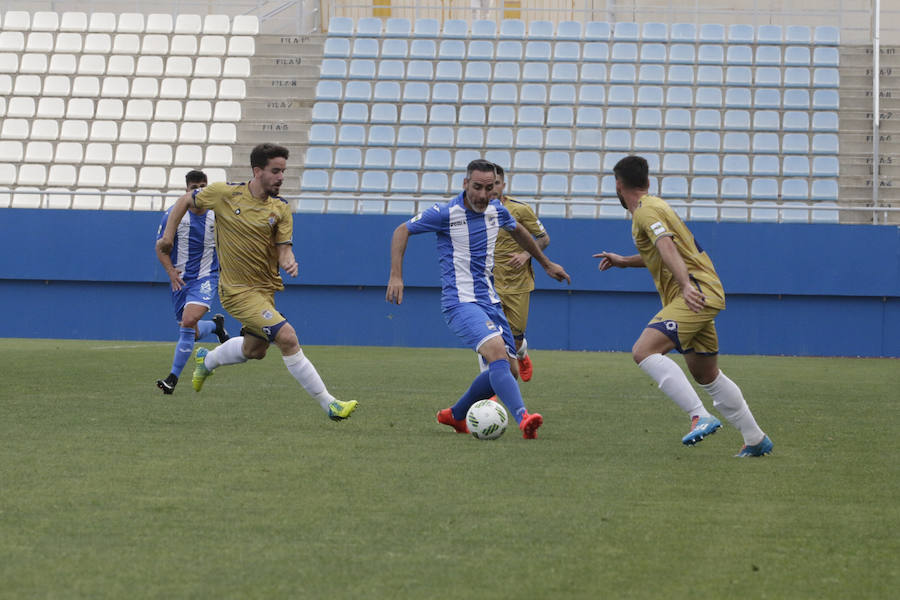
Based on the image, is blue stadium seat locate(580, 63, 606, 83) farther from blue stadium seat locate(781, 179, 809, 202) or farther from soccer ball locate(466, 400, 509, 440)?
soccer ball locate(466, 400, 509, 440)

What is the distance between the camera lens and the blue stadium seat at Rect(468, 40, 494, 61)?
2464cm

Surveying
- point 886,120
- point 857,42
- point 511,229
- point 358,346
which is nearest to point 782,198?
point 886,120

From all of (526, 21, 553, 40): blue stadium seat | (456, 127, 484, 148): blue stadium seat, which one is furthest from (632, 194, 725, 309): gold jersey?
(526, 21, 553, 40): blue stadium seat

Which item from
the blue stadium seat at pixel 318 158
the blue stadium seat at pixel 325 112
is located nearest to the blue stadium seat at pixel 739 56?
the blue stadium seat at pixel 325 112

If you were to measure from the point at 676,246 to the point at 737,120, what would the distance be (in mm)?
16798

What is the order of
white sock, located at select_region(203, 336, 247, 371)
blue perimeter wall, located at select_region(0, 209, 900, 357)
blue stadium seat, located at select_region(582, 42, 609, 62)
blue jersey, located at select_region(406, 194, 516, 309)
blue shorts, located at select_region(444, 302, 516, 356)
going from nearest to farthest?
1. blue shorts, located at select_region(444, 302, 516, 356)
2. blue jersey, located at select_region(406, 194, 516, 309)
3. white sock, located at select_region(203, 336, 247, 371)
4. blue perimeter wall, located at select_region(0, 209, 900, 357)
5. blue stadium seat, located at select_region(582, 42, 609, 62)

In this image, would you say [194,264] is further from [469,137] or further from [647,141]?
[647,141]

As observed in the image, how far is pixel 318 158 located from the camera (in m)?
22.9

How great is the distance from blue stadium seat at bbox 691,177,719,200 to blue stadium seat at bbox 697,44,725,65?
343 centimetres

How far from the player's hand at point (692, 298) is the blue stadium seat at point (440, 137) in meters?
16.3

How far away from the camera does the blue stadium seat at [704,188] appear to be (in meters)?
21.6

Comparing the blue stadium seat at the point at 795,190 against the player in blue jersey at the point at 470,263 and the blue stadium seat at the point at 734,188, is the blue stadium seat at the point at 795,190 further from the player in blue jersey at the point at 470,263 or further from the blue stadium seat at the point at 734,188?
the player in blue jersey at the point at 470,263

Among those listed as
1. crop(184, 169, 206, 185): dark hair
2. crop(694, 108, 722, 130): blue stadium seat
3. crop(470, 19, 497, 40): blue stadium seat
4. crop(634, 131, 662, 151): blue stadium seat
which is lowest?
crop(184, 169, 206, 185): dark hair

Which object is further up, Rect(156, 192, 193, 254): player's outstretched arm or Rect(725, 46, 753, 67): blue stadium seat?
Rect(725, 46, 753, 67): blue stadium seat
